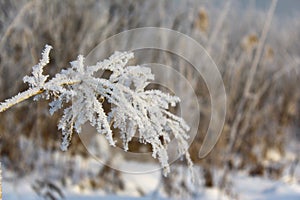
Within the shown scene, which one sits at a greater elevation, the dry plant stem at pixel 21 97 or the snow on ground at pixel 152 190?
the snow on ground at pixel 152 190

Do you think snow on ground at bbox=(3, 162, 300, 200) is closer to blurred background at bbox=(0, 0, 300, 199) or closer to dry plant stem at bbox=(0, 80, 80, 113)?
blurred background at bbox=(0, 0, 300, 199)

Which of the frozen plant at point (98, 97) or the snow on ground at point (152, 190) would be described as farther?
the snow on ground at point (152, 190)

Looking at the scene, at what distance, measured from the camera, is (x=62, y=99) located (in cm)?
73

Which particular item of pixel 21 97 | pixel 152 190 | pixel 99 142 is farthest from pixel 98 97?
pixel 99 142

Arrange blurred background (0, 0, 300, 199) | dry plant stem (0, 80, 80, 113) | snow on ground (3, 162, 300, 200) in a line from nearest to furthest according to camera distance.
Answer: dry plant stem (0, 80, 80, 113) < snow on ground (3, 162, 300, 200) < blurred background (0, 0, 300, 199)

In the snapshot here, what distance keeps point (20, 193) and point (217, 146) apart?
1.60 m

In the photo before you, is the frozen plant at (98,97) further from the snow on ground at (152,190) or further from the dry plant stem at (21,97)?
the snow on ground at (152,190)

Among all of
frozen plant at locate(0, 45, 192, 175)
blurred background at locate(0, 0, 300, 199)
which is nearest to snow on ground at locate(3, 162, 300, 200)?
blurred background at locate(0, 0, 300, 199)

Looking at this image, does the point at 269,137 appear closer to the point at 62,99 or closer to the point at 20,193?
the point at 20,193

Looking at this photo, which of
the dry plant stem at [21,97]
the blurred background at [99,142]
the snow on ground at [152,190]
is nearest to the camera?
the dry plant stem at [21,97]

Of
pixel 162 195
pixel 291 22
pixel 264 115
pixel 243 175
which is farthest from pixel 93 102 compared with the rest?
pixel 291 22

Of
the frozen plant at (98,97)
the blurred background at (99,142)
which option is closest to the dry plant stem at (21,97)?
the frozen plant at (98,97)

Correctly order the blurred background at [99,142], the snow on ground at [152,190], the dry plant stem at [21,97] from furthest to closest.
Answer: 1. the blurred background at [99,142]
2. the snow on ground at [152,190]
3. the dry plant stem at [21,97]

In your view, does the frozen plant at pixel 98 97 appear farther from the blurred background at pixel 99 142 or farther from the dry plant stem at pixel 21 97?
the blurred background at pixel 99 142
